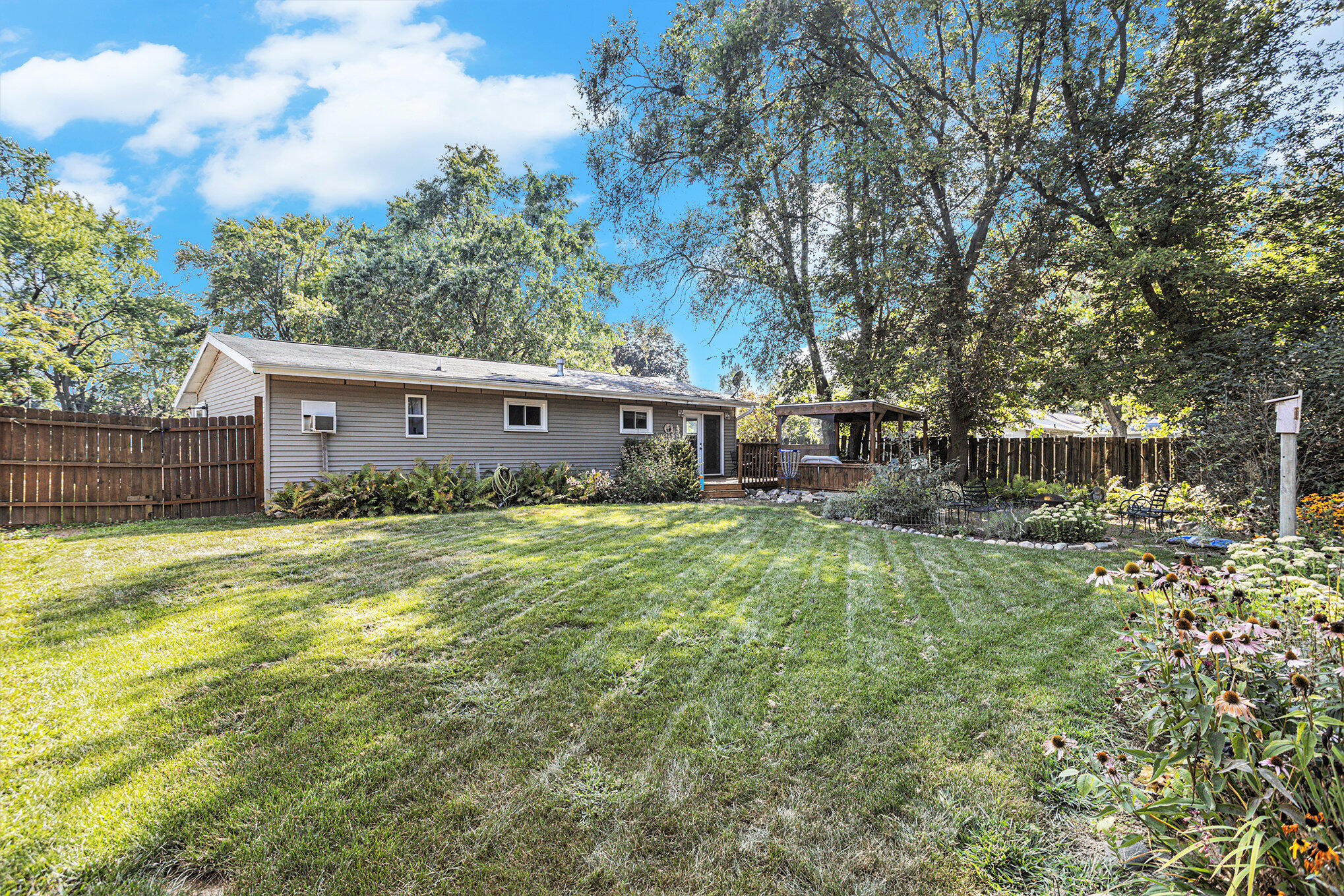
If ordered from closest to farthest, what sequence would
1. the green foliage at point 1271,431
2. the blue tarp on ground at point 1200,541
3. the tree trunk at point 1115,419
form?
the blue tarp on ground at point 1200,541 → the green foliage at point 1271,431 → the tree trunk at point 1115,419

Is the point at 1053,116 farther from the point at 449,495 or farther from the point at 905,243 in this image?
the point at 449,495

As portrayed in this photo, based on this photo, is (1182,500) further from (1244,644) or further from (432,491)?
(432,491)

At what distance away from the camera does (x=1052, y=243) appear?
11344mm

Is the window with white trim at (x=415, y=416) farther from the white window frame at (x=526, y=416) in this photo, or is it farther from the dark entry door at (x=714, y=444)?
the dark entry door at (x=714, y=444)

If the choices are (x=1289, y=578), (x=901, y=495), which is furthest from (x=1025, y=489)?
(x=1289, y=578)

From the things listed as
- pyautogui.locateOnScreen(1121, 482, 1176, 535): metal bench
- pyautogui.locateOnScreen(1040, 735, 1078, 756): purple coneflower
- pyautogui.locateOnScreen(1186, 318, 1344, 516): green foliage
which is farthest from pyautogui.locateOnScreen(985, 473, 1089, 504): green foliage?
pyautogui.locateOnScreen(1040, 735, 1078, 756): purple coneflower

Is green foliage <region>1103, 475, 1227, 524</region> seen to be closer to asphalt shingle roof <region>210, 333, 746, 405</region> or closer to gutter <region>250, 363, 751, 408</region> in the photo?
gutter <region>250, 363, 751, 408</region>

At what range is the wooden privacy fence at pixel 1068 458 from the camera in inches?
414

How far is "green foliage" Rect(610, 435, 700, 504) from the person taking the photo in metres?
11.6

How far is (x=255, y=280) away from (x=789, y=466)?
23.7m

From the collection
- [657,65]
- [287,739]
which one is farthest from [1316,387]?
[657,65]

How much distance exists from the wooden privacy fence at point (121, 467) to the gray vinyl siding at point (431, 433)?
64 centimetres

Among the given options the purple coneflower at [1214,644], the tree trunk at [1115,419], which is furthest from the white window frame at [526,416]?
the tree trunk at [1115,419]

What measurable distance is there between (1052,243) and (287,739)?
15.0m
